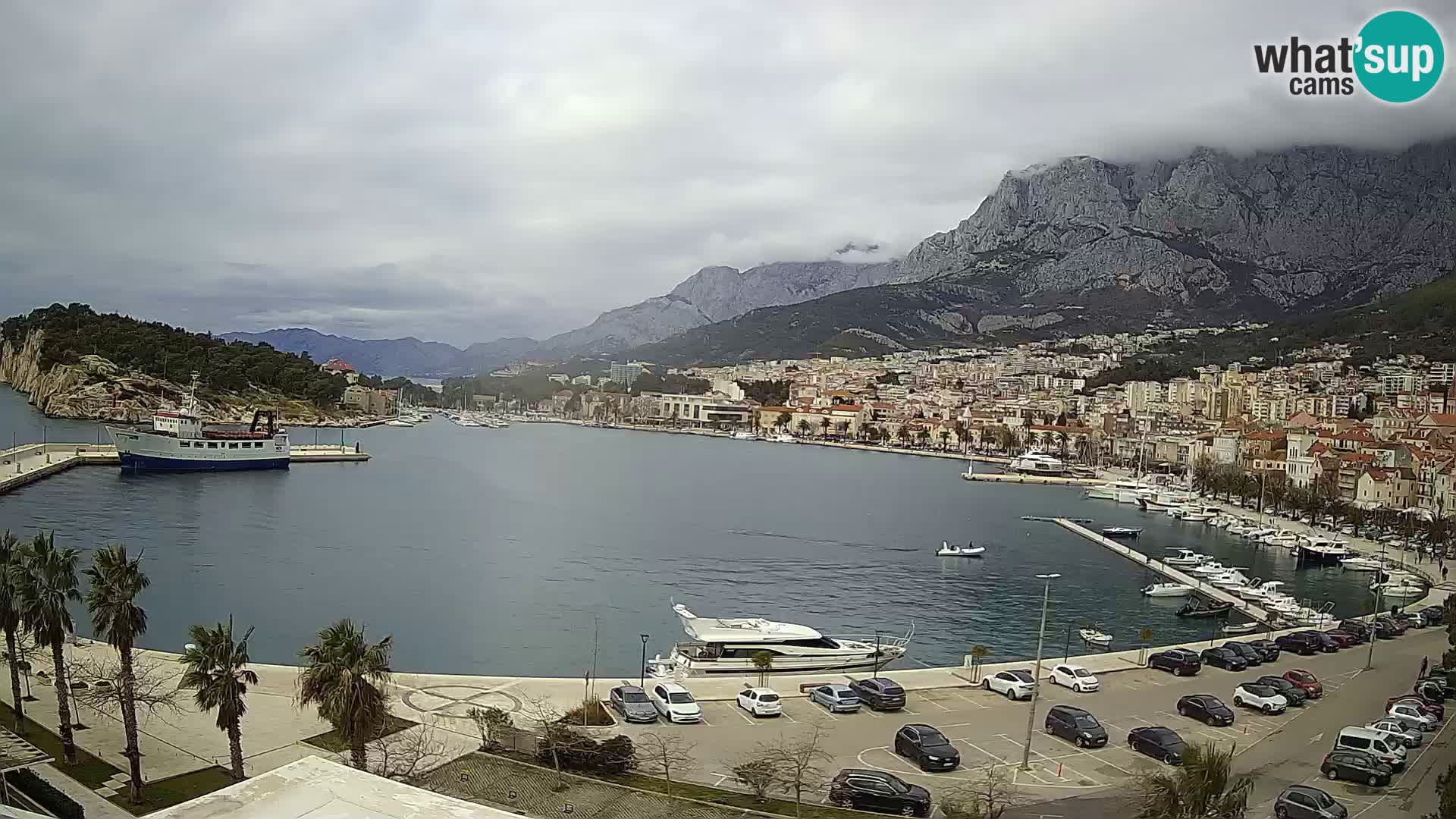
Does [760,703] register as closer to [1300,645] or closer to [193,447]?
[1300,645]

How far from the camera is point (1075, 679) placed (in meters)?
13.6

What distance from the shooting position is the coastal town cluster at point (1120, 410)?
46.7 m

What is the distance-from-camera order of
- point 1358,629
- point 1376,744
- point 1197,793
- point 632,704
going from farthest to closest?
point 1358,629 → point 632,704 → point 1376,744 → point 1197,793

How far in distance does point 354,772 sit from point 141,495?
117ft

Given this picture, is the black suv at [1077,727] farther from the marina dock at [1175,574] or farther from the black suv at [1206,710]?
the marina dock at [1175,574]

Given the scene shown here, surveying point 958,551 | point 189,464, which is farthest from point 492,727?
point 189,464

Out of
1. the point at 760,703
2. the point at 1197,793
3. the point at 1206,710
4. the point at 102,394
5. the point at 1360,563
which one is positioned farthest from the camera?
the point at 102,394

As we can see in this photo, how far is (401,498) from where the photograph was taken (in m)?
38.3

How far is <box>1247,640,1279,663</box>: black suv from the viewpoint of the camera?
52.8ft

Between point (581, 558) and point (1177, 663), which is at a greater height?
point (1177, 663)

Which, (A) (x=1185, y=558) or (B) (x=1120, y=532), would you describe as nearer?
(A) (x=1185, y=558)

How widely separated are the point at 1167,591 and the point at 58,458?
44143 mm

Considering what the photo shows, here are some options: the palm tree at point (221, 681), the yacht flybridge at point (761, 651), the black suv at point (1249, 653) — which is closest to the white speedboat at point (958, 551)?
the yacht flybridge at point (761, 651)

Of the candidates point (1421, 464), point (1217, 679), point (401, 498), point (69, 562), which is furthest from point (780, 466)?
point (69, 562)
